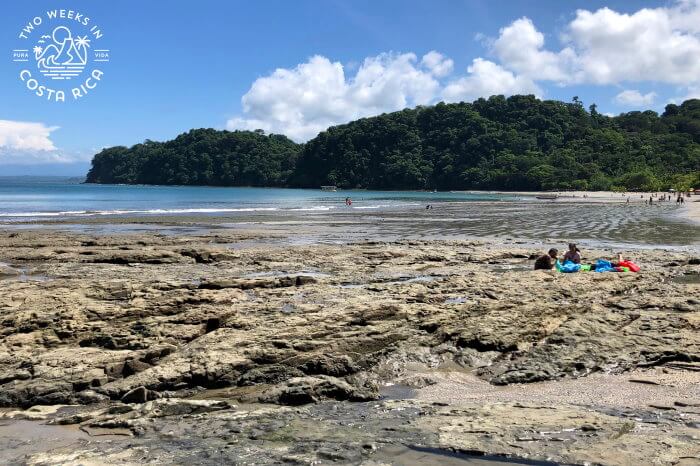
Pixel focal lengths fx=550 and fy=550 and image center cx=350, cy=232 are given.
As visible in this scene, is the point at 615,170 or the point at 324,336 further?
the point at 615,170

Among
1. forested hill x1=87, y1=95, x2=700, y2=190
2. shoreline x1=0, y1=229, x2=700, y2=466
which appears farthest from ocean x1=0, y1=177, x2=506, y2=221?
forested hill x1=87, y1=95, x2=700, y2=190

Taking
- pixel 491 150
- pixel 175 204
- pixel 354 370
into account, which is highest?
pixel 491 150

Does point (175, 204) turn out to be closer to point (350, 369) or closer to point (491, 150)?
point (350, 369)

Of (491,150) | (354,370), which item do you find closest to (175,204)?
(354,370)

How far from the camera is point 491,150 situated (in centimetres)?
15112

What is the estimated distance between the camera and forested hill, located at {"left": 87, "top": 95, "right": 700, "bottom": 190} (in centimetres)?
13162

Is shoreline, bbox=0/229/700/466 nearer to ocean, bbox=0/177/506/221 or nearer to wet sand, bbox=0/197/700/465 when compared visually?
wet sand, bbox=0/197/700/465

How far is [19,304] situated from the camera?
9.20 metres

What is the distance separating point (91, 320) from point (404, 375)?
4.96 meters

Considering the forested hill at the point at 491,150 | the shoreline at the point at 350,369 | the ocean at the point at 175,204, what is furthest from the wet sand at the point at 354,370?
the forested hill at the point at 491,150

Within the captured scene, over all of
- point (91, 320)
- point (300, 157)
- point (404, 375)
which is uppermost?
point (300, 157)

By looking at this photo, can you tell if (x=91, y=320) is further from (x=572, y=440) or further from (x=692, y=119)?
(x=692, y=119)

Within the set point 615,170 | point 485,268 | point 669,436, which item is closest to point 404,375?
point 669,436

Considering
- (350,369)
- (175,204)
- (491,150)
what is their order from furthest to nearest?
(491,150), (175,204), (350,369)
